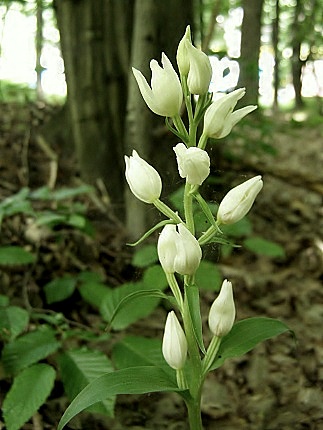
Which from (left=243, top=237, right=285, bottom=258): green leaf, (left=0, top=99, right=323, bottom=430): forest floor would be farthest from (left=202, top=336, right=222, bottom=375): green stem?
(left=243, top=237, right=285, bottom=258): green leaf

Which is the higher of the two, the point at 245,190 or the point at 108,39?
the point at 108,39

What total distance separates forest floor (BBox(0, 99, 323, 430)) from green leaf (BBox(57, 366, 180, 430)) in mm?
473

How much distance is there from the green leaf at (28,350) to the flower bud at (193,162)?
74 cm

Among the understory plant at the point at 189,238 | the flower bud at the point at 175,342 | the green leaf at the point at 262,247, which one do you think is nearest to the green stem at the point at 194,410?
the understory plant at the point at 189,238

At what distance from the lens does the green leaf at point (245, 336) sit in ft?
4.09

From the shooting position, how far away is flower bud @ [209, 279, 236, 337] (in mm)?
1194

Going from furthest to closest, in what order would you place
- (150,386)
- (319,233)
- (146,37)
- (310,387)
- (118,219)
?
(319,233) → (118,219) → (146,37) → (310,387) → (150,386)

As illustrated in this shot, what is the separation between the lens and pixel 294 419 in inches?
69.5

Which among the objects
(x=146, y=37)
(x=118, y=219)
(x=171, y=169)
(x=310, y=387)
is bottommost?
(x=310, y=387)

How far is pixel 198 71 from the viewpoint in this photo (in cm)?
118

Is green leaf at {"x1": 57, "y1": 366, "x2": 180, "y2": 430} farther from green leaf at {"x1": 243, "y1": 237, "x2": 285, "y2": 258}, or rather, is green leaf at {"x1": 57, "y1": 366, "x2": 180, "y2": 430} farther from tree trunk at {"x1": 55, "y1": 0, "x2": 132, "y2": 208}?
tree trunk at {"x1": 55, "y1": 0, "x2": 132, "y2": 208}

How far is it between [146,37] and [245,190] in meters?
1.87

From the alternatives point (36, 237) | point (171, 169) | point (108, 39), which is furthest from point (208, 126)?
point (108, 39)

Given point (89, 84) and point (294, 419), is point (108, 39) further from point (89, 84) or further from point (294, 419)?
point (294, 419)
